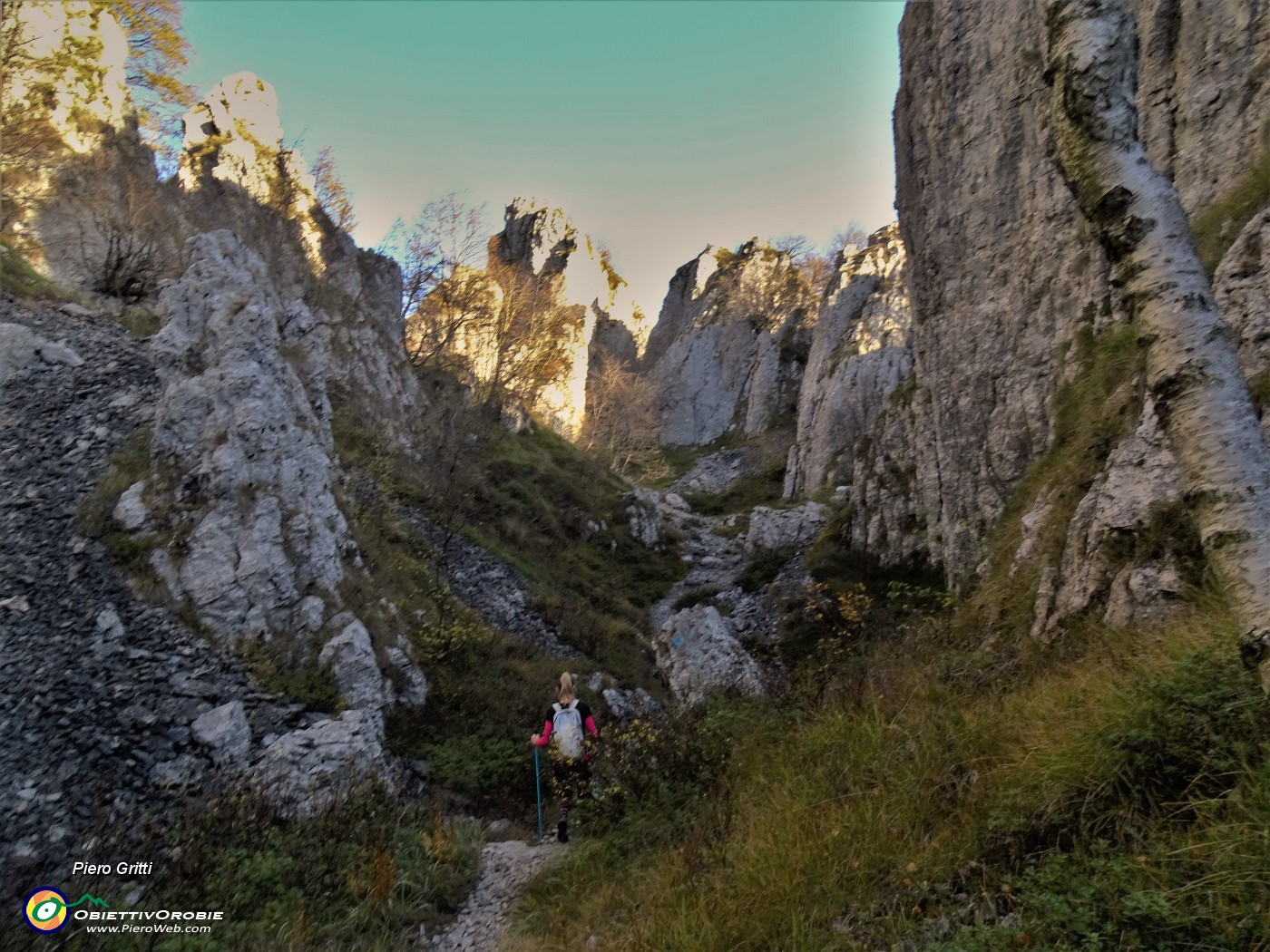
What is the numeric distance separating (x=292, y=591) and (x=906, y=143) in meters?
20.2

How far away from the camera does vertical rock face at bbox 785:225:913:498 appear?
1610 inches

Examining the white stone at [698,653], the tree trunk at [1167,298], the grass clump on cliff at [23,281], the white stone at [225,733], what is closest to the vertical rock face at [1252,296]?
the tree trunk at [1167,298]

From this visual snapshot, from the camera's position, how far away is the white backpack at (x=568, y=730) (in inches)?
344

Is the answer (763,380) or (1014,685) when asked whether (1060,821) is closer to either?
(1014,685)

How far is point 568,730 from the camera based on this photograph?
29.1ft

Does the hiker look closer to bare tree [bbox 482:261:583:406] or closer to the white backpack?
the white backpack

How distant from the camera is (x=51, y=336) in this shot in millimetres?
15492

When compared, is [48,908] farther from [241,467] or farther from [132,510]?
[241,467]

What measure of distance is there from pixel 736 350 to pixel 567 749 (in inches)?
2787

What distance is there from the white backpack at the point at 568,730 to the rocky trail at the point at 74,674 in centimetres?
394

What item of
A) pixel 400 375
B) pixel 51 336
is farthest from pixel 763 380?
pixel 51 336

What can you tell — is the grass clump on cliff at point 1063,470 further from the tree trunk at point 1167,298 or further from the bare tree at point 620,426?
the bare tree at point 620,426

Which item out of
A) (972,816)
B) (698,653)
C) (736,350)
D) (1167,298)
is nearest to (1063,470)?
(1167,298)

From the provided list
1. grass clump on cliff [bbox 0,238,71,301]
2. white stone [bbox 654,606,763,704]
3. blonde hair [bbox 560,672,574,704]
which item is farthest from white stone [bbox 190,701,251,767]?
grass clump on cliff [bbox 0,238,71,301]
